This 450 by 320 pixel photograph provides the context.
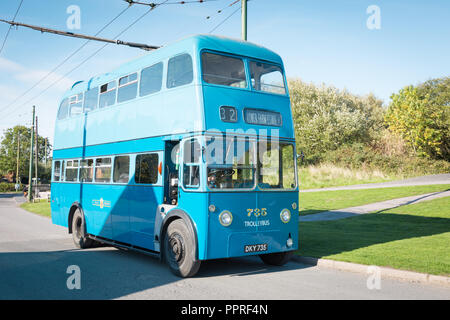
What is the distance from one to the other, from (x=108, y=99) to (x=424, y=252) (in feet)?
27.2

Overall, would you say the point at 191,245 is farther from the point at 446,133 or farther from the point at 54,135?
the point at 446,133

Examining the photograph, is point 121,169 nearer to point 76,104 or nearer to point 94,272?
point 94,272

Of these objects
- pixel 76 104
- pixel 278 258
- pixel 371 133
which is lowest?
pixel 278 258

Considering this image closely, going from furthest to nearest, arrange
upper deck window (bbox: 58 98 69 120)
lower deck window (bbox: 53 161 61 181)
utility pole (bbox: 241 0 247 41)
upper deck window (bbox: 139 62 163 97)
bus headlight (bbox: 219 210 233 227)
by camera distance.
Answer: lower deck window (bbox: 53 161 61 181)
upper deck window (bbox: 58 98 69 120)
utility pole (bbox: 241 0 247 41)
upper deck window (bbox: 139 62 163 97)
bus headlight (bbox: 219 210 233 227)

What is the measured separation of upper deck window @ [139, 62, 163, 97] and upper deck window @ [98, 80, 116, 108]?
4.94ft

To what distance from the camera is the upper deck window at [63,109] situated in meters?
14.1

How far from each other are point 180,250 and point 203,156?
1.78 meters

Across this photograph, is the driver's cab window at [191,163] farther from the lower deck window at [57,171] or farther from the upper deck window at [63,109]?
the lower deck window at [57,171]

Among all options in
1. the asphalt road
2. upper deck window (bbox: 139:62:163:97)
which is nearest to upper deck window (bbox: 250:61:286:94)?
upper deck window (bbox: 139:62:163:97)

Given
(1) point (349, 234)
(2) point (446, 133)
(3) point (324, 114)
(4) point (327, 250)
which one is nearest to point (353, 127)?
(3) point (324, 114)

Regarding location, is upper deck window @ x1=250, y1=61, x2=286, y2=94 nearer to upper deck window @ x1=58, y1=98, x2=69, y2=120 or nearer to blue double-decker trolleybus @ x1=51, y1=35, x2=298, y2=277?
blue double-decker trolleybus @ x1=51, y1=35, x2=298, y2=277

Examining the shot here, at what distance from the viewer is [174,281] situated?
7.75 meters

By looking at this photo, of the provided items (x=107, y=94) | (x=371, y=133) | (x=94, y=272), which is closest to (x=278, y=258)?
(x=94, y=272)

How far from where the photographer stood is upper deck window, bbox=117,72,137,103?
10281mm
